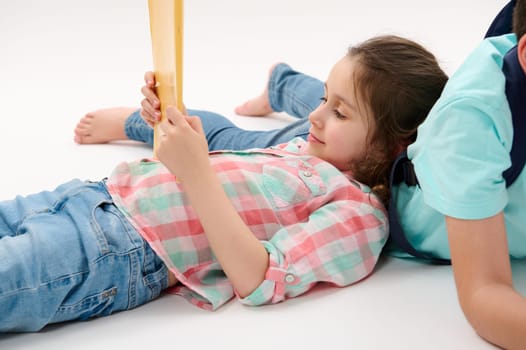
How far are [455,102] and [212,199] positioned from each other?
Answer: 36 cm

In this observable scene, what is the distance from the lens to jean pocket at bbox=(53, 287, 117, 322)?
3.41ft

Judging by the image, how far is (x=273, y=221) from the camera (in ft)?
3.83

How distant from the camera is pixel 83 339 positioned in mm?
1013

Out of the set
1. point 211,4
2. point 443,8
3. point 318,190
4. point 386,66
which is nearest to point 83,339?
point 318,190

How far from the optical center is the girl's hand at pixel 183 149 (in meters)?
1.07

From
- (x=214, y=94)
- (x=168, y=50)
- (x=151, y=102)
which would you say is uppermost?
(x=168, y=50)

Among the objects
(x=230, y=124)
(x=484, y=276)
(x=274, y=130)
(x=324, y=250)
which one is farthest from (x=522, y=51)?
(x=230, y=124)

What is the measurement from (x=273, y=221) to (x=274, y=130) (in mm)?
577

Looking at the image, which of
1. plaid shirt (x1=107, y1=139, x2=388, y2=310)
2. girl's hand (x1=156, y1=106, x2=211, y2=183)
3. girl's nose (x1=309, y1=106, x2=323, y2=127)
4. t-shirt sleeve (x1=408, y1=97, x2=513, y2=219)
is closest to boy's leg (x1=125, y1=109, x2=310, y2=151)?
girl's nose (x1=309, y1=106, x2=323, y2=127)

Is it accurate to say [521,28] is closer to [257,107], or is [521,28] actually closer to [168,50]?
[168,50]

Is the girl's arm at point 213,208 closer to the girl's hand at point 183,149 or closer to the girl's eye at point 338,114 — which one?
the girl's hand at point 183,149

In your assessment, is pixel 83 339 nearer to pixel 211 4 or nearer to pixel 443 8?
pixel 211 4

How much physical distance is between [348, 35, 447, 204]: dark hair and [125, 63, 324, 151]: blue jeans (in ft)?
1.09

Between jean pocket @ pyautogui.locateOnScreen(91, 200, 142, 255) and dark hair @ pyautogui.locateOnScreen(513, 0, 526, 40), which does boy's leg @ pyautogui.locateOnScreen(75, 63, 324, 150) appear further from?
dark hair @ pyautogui.locateOnScreen(513, 0, 526, 40)
